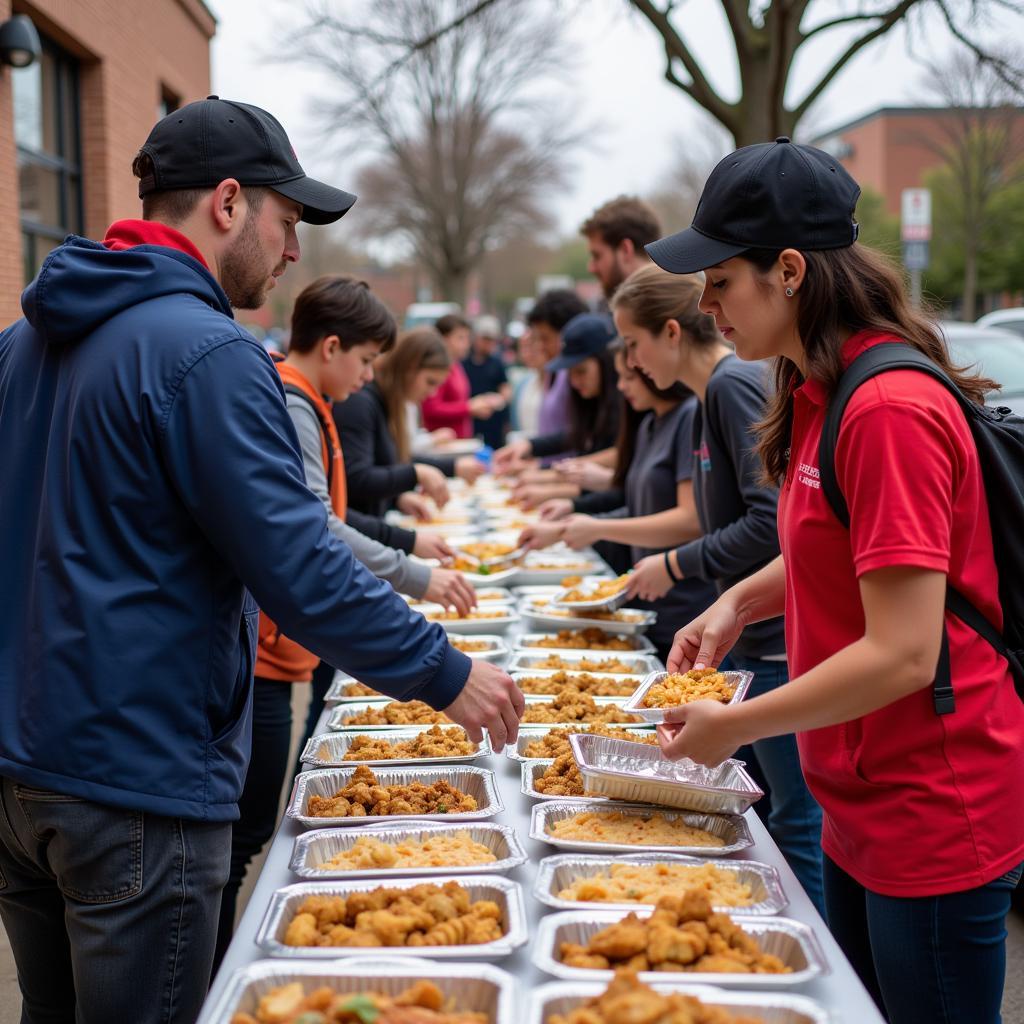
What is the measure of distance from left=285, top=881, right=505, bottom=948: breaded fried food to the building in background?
6737 mm

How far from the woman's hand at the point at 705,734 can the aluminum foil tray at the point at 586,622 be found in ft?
6.84

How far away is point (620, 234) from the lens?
5457mm

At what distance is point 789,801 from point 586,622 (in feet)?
3.73

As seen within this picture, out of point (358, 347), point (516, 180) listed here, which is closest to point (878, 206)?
point (516, 180)

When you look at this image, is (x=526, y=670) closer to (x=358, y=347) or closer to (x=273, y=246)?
(x=358, y=347)

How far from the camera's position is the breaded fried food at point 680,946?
5.52 ft

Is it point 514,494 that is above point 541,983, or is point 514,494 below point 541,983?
above

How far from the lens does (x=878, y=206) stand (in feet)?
128

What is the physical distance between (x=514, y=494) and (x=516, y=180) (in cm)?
2899

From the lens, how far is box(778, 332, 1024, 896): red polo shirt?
166cm

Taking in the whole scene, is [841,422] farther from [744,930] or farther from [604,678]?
[604,678]

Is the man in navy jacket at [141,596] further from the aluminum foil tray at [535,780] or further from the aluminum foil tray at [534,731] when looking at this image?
the aluminum foil tray at [534,731]

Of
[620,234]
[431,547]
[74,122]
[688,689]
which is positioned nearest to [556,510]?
[431,547]

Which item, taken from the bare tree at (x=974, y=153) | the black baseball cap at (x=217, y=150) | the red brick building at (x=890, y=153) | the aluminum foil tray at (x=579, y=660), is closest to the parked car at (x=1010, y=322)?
the aluminum foil tray at (x=579, y=660)
